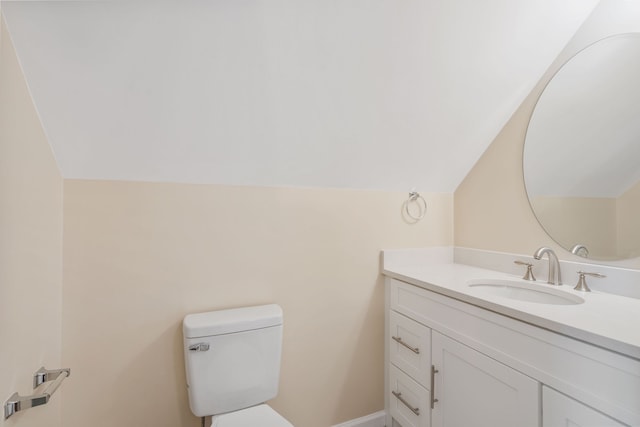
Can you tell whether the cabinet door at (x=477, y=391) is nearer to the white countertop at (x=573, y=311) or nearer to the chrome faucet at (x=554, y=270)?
the white countertop at (x=573, y=311)

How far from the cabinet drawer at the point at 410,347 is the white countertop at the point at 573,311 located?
8.7 inches

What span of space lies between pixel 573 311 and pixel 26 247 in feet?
5.94

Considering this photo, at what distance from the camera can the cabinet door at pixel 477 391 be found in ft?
3.42

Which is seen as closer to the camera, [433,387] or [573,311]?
[573,311]

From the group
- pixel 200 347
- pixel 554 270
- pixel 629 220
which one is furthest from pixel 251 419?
pixel 629 220

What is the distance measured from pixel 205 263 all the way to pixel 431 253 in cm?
132

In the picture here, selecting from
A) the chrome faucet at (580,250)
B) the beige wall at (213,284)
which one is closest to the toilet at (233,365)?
the beige wall at (213,284)

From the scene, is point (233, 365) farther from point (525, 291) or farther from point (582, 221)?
point (582, 221)

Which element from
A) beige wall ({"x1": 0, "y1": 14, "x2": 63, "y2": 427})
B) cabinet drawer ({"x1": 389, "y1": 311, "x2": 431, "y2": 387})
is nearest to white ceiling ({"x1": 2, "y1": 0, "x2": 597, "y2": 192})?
beige wall ({"x1": 0, "y1": 14, "x2": 63, "y2": 427})

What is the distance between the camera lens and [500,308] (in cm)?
112

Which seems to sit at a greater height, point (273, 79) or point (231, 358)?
point (273, 79)

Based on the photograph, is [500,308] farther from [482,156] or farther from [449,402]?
[482,156]

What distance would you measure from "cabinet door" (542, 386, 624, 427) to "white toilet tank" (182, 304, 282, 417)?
0.99m

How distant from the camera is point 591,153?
139 centimetres
